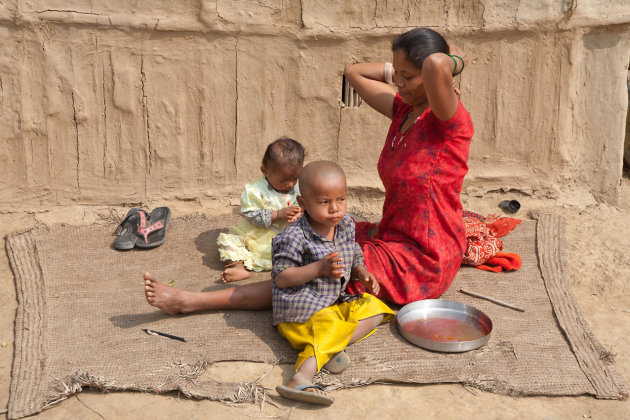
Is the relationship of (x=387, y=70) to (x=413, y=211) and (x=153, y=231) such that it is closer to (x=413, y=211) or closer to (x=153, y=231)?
(x=413, y=211)

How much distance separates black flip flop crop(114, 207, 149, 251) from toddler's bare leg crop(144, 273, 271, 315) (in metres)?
0.82

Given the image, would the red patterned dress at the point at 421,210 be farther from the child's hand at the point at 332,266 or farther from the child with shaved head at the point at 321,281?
the child's hand at the point at 332,266

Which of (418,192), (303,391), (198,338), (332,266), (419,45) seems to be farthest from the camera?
(418,192)

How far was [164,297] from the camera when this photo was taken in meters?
3.19

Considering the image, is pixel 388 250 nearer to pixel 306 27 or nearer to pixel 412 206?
pixel 412 206

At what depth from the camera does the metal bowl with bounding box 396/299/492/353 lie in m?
3.05

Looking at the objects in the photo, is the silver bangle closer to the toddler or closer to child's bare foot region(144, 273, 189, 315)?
the toddler

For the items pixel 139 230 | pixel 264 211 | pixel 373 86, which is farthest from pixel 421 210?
pixel 139 230

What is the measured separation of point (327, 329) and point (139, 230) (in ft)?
5.52

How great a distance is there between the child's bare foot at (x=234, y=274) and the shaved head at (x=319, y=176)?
0.91m

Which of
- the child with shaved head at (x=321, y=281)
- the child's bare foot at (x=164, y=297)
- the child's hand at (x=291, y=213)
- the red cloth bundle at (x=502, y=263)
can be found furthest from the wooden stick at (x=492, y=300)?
the child's bare foot at (x=164, y=297)

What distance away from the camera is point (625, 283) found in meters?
3.86

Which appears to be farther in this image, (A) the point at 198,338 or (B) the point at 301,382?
(A) the point at 198,338

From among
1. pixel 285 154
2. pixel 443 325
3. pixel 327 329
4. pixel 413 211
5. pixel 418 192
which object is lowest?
pixel 443 325
